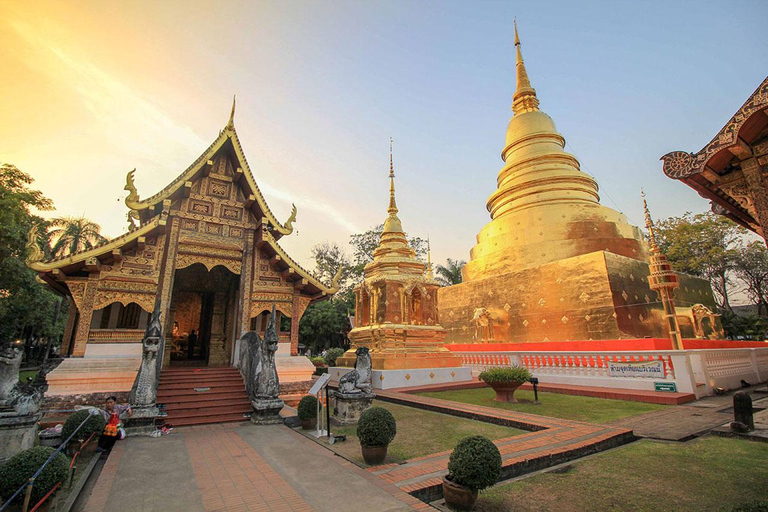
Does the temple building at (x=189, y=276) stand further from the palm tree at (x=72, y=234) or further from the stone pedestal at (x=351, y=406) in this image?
the palm tree at (x=72, y=234)

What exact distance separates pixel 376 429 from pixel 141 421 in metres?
4.95

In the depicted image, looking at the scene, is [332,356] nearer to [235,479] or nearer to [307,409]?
[307,409]

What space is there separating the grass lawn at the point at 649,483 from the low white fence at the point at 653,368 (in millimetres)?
4716

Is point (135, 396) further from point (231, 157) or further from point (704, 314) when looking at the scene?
point (704, 314)

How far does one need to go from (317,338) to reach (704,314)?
26687 mm

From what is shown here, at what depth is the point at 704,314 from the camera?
16.2 metres

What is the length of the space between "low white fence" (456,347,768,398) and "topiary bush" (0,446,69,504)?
39.4ft

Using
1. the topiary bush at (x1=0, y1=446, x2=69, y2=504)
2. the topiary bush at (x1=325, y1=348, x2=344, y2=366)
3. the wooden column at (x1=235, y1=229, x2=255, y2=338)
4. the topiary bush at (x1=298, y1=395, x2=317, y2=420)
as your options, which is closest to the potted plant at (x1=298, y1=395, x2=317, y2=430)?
the topiary bush at (x1=298, y1=395, x2=317, y2=420)

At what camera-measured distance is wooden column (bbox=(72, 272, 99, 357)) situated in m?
8.27

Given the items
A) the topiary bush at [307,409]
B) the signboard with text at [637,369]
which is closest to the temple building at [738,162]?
the signboard with text at [637,369]

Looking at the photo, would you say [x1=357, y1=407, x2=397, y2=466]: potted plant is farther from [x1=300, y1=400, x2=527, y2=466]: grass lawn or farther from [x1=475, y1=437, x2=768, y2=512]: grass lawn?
[x1=475, y1=437, x2=768, y2=512]: grass lawn

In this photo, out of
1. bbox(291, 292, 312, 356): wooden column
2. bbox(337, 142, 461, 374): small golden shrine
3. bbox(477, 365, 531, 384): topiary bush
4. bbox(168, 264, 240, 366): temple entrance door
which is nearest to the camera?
bbox(477, 365, 531, 384): topiary bush

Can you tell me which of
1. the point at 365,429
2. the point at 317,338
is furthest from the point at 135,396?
the point at 317,338

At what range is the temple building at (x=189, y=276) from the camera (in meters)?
8.38
